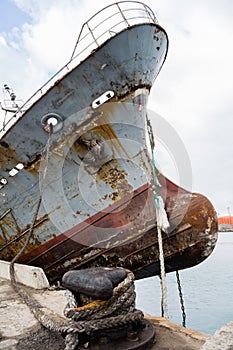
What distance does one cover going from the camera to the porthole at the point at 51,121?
477 centimetres

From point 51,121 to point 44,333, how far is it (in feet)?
11.4

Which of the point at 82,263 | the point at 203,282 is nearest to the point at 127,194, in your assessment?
the point at 82,263

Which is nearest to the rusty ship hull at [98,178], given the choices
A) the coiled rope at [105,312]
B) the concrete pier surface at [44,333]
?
the concrete pier surface at [44,333]

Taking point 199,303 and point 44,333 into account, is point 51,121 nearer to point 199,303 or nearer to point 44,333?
point 44,333

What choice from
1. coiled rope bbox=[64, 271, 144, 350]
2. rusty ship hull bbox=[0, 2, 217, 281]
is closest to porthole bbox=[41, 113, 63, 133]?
rusty ship hull bbox=[0, 2, 217, 281]

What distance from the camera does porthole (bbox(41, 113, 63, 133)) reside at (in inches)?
188

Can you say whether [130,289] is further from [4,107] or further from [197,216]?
[4,107]

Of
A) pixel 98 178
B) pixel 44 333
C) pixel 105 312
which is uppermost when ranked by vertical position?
pixel 98 178

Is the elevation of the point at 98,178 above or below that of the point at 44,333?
above

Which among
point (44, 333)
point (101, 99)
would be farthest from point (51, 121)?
point (44, 333)

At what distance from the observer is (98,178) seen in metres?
5.05

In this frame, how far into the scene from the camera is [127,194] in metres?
5.04

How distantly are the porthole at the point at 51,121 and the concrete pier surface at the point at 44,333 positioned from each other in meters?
2.86

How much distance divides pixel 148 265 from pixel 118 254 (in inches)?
23.0
